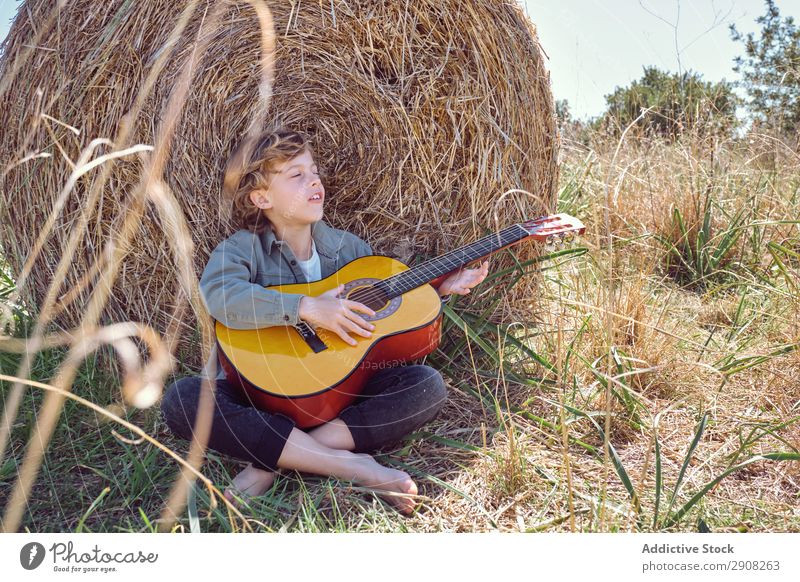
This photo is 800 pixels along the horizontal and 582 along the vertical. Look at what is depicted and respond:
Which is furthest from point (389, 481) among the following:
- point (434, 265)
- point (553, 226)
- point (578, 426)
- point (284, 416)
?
point (553, 226)

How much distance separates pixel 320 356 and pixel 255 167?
0.62 m

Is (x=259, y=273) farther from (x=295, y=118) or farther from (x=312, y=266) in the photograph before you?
(x=295, y=118)

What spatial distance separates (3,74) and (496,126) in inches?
54.7

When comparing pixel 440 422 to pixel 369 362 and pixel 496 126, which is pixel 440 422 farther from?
pixel 496 126

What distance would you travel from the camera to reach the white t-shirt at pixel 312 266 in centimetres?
190

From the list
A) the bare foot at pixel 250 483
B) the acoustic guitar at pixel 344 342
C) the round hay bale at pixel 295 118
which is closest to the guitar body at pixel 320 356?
the acoustic guitar at pixel 344 342

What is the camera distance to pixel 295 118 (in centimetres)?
210

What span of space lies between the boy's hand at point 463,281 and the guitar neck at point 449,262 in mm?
28

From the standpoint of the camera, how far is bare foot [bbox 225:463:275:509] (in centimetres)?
144

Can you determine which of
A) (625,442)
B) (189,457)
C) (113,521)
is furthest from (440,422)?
(113,521)

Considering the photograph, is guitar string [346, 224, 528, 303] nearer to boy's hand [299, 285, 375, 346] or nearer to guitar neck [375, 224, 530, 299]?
guitar neck [375, 224, 530, 299]

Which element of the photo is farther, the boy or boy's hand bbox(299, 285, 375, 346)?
boy's hand bbox(299, 285, 375, 346)
